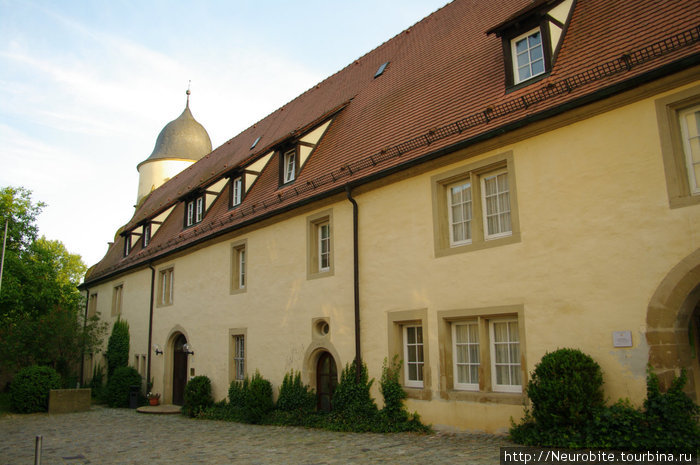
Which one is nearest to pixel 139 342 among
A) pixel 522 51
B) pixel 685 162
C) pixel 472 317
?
pixel 472 317

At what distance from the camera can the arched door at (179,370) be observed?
20297mm

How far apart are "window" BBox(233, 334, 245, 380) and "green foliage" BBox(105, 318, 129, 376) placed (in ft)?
30.4

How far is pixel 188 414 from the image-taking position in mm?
17453

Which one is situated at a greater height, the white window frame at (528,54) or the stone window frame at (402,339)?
the white window frame at (528,54)

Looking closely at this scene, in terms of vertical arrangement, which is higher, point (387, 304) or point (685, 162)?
point (685, 162)

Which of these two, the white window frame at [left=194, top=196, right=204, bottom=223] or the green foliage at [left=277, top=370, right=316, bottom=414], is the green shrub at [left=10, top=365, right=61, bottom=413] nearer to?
the white window frame at [left=194, top=196, right=204, bottom=223]

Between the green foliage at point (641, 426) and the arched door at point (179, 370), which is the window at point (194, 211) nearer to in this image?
the arched door at point (179, 370)

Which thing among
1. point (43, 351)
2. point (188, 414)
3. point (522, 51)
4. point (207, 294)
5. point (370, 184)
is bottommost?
point (188, 414)

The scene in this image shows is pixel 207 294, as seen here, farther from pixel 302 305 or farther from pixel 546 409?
pixel 546 409

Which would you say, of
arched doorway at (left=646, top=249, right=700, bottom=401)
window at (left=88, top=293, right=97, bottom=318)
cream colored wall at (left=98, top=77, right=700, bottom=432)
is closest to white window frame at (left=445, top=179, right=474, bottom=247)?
cream colored wall at (left=98, top=77, right=700, bottom=432)

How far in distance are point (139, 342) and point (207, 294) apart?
6.44m

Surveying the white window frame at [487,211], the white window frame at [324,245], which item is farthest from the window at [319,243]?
the white window frame at [487,211]

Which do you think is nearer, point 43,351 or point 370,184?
point 370,184

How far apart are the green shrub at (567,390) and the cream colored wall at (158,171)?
1269 inches
